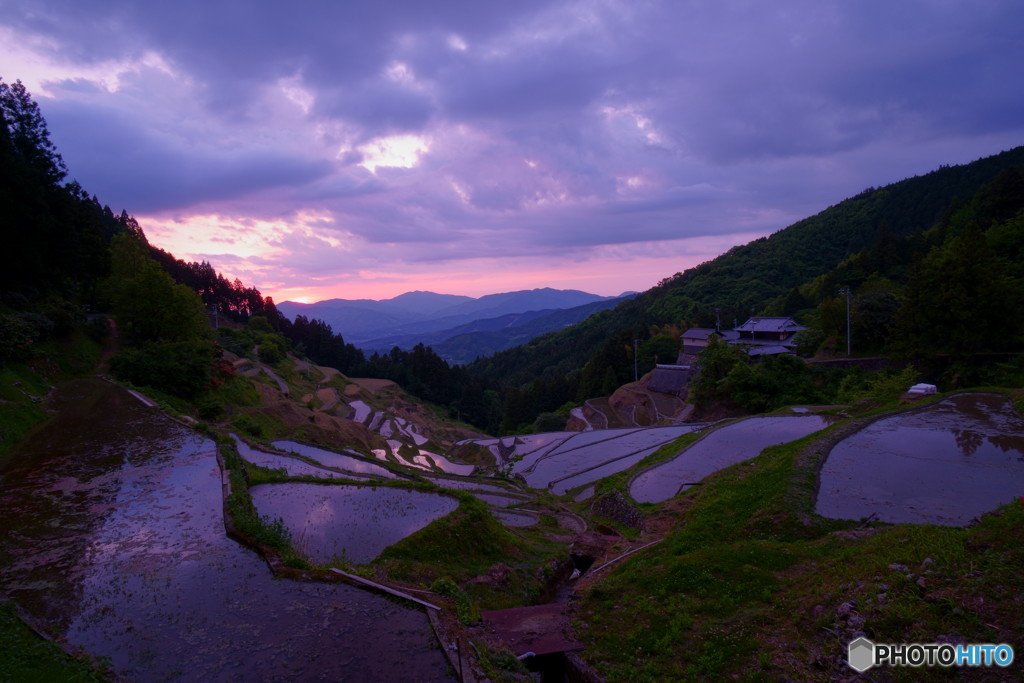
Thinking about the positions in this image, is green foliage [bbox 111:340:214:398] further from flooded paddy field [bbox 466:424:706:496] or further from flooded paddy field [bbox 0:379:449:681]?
flooded paddy field [bbox 466:424:706:496]

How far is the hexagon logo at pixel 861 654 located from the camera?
5617 millimetres

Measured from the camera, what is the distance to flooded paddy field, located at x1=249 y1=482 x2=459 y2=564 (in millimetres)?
10141

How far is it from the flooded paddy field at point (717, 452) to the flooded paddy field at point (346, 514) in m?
6.64

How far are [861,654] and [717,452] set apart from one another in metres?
12.9

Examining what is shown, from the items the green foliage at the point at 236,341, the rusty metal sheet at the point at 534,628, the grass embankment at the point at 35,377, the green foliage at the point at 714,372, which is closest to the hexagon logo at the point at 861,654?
the rusty metal sheet at the point at 534,628

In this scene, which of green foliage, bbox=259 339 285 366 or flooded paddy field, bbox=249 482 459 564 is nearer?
flooded paddy field, bbox=249 482 459 564

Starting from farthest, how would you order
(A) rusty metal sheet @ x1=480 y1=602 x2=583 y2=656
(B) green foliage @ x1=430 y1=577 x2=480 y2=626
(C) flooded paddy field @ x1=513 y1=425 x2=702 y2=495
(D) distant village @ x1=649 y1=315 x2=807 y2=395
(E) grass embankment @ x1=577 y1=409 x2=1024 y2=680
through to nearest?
1. (D) distant village @ x1=649 y1=315 x2=807 y2=395
2. (C) flooded paddy field @ x1=513 y1=425 x2=702 y2=495
3. (B) green foliage @ x1=430 y1=577 x2=480 y2=626
4. (A) rusty metal sheet @ x1=480 y1=602 x2=583 y2=656
5. (E) grass embankment @ x1=577 y1=409 x2=1024 y2=680

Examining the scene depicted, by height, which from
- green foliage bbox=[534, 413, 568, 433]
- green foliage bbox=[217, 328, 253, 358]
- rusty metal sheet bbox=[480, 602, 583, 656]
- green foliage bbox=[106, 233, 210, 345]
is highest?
green foliage bbox=[106, 233, 210, 345]

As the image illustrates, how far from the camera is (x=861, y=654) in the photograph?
5.75 metres

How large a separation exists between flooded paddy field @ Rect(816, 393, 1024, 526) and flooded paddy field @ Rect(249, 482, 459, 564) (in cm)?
903

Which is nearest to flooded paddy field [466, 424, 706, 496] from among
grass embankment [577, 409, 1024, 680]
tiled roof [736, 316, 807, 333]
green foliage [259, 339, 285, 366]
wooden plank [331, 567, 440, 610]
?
grass embankment [577, 409, 1024, 680]

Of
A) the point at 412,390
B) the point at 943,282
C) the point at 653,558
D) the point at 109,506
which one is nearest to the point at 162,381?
the point at 109,506

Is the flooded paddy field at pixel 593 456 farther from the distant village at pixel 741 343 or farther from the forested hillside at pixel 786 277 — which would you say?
the forested hillside at pixel 786 277

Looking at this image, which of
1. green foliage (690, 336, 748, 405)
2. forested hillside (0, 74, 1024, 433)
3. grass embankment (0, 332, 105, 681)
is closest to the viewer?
grass embankment (0, 332, 105, 681)
